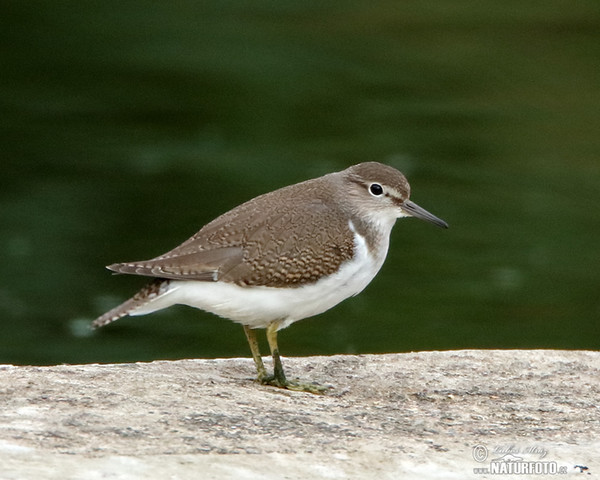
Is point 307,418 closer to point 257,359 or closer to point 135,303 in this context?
point 257,359

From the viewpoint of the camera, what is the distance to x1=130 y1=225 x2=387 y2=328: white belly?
7195mm

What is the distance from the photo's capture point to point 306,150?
1781cm

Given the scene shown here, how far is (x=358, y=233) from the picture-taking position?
7562 mm

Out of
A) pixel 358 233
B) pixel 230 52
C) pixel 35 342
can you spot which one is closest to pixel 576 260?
pixel 35 342

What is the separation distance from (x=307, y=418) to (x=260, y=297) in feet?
3.28

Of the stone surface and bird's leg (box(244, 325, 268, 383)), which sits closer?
the stone surface

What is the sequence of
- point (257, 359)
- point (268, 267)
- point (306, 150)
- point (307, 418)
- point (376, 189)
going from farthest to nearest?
point (306, 150) → point (376, 189) → point (257, 359) → point (268, 267) → point (307, 418)

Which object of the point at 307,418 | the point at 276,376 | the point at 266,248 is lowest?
the point at 307,418

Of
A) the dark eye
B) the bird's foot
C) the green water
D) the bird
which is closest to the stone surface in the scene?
the bird's foot

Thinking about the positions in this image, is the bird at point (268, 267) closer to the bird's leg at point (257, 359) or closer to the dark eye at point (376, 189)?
the bird's leg at point (257, 359)

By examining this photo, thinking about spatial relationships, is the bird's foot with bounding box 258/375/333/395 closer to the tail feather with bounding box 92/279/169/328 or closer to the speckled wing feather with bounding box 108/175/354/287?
the speckled wing feather with bounding box 108/175/354/287

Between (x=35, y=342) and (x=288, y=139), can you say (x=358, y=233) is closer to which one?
(x=35, y=342)

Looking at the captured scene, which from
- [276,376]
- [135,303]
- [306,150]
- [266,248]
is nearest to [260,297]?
[266,248]

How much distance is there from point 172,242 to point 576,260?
14.8 ft
